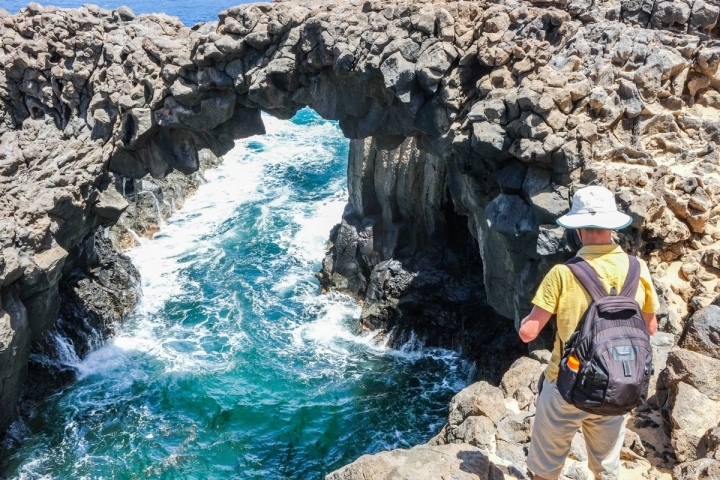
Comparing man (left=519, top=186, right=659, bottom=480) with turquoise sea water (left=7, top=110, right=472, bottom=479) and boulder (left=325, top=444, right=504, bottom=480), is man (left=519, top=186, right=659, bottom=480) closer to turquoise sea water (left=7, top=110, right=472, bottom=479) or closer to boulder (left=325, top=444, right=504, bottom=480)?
boulder (left=325, top=444, right=504, bottom=480)

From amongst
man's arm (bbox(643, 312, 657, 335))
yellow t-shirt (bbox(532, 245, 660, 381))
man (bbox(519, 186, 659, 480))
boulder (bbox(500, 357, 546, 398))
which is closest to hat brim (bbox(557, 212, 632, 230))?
man (bbox(519, 186, 659, 480))

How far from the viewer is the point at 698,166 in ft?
43.2

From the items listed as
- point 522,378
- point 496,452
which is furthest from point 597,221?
point 522,378

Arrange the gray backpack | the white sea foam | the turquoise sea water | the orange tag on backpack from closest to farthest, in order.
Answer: the gray backpack
the orange tag on backpack
the turquoise sea water
the white sea foam

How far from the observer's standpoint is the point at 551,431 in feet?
23.5

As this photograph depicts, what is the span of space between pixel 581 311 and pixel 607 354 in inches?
18.9

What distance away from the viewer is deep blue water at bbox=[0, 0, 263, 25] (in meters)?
75.0

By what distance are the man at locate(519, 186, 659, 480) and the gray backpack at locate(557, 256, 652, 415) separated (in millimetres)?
131

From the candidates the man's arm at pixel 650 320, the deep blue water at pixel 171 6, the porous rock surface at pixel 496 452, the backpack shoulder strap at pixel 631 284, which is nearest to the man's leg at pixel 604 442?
the man's arm at pixel 650 320

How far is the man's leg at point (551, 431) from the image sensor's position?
22.6 feet

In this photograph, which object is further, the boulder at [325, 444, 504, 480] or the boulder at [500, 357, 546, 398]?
the boulder at [500, 357, 546, 398]

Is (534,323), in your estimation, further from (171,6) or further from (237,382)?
(171,6)

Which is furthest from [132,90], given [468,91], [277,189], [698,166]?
[277,189]

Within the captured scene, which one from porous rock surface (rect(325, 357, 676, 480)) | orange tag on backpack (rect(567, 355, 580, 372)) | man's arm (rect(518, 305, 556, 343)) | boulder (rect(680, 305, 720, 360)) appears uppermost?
man's arm (rect(518, 305, 556, 343))
